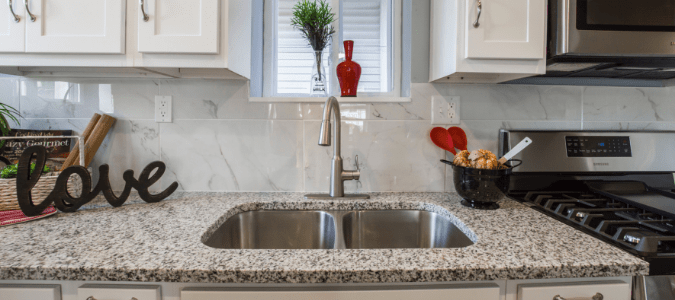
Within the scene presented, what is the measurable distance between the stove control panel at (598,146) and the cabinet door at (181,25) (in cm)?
138

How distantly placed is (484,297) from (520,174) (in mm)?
753

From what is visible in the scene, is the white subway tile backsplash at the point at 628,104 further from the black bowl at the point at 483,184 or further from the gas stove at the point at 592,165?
the black bowl at the point at 483,184

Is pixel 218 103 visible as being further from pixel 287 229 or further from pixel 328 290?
pixel 328 290

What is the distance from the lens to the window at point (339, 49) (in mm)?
1475

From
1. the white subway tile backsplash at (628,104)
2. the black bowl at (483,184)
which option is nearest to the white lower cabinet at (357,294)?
the black bowl at (483,184)

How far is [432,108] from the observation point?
1358 millimetres

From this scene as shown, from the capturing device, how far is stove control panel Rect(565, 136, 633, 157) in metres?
1.33

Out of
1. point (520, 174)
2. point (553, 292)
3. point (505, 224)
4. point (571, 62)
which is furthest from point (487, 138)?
point (553, 292)

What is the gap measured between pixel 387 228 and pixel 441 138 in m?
0.42

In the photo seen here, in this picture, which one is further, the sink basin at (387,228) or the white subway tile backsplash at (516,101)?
the white subway tile backsplash at (516,101)

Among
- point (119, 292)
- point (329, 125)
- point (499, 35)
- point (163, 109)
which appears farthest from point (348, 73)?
point (119, 292)

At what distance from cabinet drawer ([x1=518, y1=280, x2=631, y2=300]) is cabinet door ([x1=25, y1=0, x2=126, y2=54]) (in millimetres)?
1294

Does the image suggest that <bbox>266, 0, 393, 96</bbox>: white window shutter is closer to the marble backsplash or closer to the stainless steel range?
the marble backsplash

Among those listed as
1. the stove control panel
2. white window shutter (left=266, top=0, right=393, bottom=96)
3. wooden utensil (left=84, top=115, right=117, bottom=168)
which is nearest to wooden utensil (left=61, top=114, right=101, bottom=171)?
wooden utensil (left=84, top=115, right=117, bottom=168)
